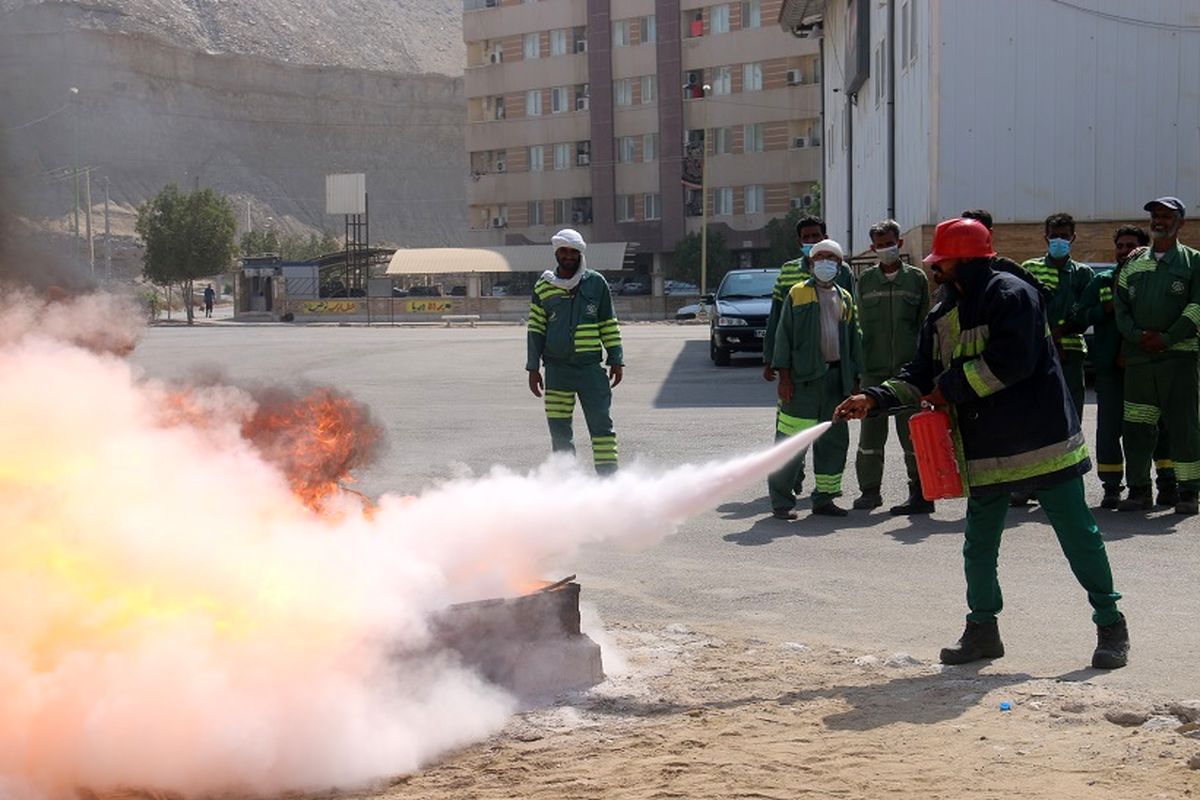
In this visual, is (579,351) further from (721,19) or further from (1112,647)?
(721,19)

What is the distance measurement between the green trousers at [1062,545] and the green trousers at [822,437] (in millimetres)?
3573

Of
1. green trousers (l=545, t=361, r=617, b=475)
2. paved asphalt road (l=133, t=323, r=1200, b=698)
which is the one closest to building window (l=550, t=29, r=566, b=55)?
paved asphalt road (l=133, t=323, r=1200, b=698)

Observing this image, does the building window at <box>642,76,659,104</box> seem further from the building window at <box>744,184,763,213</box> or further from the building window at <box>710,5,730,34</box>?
the building window at <box>744,184,763,213</box>

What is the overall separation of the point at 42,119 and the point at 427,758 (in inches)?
120

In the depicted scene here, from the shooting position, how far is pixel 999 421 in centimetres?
598

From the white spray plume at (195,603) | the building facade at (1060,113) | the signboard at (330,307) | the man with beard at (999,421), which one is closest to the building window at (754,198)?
the signboard at (330,307)

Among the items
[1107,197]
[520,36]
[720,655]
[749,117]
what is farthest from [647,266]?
[720,655]

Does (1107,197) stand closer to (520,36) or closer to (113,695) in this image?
(113,695)

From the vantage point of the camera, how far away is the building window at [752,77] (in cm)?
7419

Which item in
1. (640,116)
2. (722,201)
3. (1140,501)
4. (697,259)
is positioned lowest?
(1140,501)

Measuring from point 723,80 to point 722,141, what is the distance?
3.27 metres

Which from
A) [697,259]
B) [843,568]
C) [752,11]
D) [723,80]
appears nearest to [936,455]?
[843,568]

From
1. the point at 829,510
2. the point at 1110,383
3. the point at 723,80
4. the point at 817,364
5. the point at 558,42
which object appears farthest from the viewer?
the point at 558,42

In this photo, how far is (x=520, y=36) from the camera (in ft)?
265
